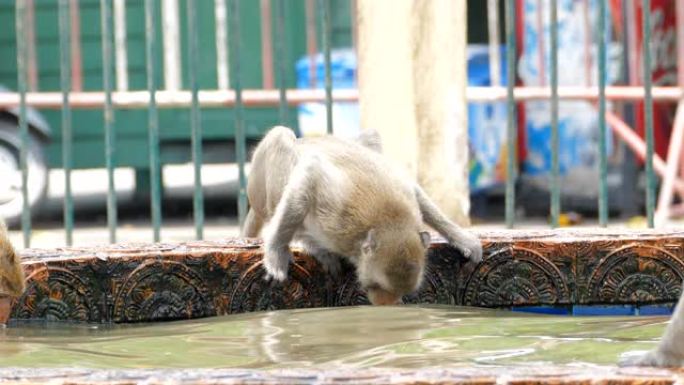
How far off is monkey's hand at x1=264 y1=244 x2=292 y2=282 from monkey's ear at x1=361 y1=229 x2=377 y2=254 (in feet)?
1.10

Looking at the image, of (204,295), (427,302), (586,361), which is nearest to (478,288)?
(427,302)

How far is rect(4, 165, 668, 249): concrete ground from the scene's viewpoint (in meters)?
10.9

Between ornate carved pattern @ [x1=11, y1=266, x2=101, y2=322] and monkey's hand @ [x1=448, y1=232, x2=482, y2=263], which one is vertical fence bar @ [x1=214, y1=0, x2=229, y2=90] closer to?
monkey's hand @ [x1=448, y1=232, x2=482, y2=263]

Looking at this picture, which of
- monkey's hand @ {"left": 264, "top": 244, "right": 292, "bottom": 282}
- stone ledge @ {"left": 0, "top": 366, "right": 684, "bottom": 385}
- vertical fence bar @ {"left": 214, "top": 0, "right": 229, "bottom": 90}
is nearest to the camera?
stone ledge @ {"left": 0, "top": 366, "right": 684, "bottom": 385}

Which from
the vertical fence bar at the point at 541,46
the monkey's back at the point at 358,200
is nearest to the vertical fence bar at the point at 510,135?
the monkey's back at the point at 358,200

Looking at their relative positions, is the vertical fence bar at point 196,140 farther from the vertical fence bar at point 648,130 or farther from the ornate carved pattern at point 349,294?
the vertical fence bar at point 648,130

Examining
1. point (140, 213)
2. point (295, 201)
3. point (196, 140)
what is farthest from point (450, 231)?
point (140, 213)

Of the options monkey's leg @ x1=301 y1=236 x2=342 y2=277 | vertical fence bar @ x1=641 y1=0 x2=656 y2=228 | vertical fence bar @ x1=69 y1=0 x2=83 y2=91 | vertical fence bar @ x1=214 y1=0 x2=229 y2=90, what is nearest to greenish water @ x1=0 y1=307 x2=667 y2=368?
monkey's leg @ x1=301 y1=236 x2=342 y2=277

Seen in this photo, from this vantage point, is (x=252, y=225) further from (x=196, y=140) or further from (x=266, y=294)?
(x=266, y=294)

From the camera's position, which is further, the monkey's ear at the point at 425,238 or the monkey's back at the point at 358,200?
the monkey's back at the point at 358,200

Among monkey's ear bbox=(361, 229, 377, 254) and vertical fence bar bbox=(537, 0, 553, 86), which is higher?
vertical fence bar bbox=(537, 0, 553, 86)

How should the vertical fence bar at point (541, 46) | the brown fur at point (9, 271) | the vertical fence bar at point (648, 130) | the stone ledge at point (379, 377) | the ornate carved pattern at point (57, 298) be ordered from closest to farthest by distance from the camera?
the stone ledge at point (379, 377) → the brown fur at point (9, 271) → the ornate carved pattern at point (57, 298) → the vertical fence bar at point (648, 130) → the vertical fence bar at point (541, 46)

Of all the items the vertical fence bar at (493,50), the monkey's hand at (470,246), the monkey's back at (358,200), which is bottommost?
the monkey's hand at (470,246)

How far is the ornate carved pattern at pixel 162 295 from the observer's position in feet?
15.7
